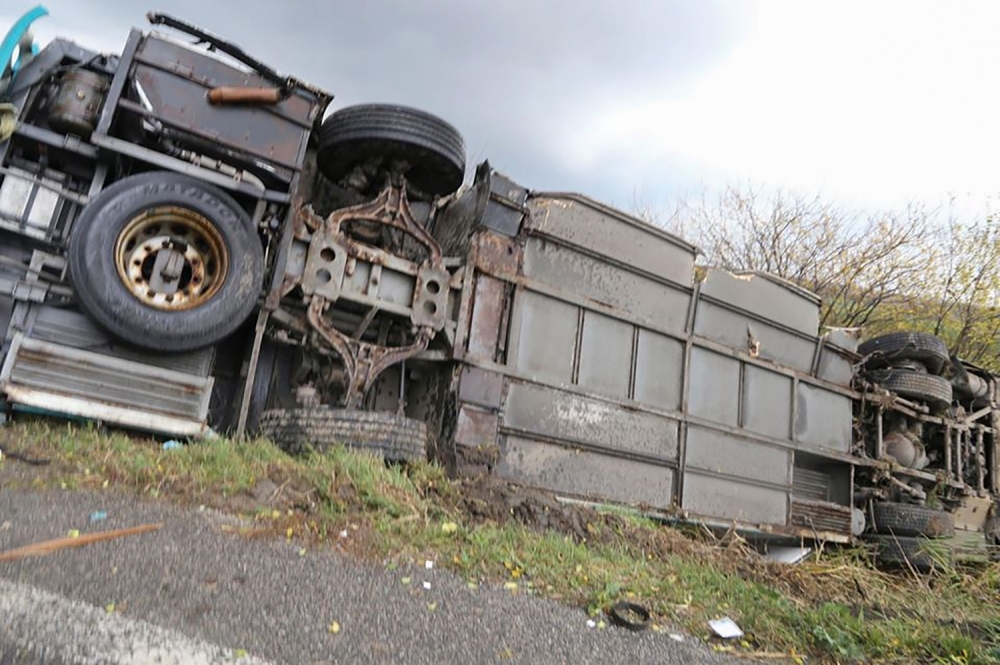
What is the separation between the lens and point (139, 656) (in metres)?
1.78

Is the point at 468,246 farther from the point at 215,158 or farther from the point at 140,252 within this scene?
the point at 140,252

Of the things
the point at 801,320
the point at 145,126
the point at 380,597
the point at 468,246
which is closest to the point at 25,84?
the point at 145,126

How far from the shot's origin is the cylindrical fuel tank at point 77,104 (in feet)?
13.7

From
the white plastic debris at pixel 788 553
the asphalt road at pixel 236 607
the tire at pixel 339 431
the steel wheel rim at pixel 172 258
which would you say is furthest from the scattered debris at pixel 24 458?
the white plastic debris at pixel 788 553

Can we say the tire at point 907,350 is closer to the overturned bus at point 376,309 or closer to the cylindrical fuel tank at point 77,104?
the overturned bus at point 376,309

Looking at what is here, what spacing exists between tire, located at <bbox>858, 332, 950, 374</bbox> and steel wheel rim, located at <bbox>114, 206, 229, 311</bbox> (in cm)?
814

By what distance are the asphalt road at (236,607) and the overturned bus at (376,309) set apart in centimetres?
139

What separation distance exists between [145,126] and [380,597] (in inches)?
139

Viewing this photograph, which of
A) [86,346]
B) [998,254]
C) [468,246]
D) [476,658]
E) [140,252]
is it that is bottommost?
[476,658]

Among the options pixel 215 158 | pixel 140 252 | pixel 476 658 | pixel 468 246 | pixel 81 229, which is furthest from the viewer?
pixel 468 246

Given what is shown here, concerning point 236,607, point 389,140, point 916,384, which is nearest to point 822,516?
point 916,384

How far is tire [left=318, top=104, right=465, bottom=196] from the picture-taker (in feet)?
16.1

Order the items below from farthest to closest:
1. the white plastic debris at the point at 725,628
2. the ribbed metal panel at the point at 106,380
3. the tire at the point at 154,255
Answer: the tire at the point at 154,255 < the ribbed metal panel at the point at 106,380 < the white plastic debris at the point at 725,628

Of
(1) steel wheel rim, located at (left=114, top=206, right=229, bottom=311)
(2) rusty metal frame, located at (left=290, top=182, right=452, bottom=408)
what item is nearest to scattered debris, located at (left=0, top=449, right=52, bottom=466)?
(1) steel wheel rim, located at (left=114, top=206, right=229, bottom=311)
